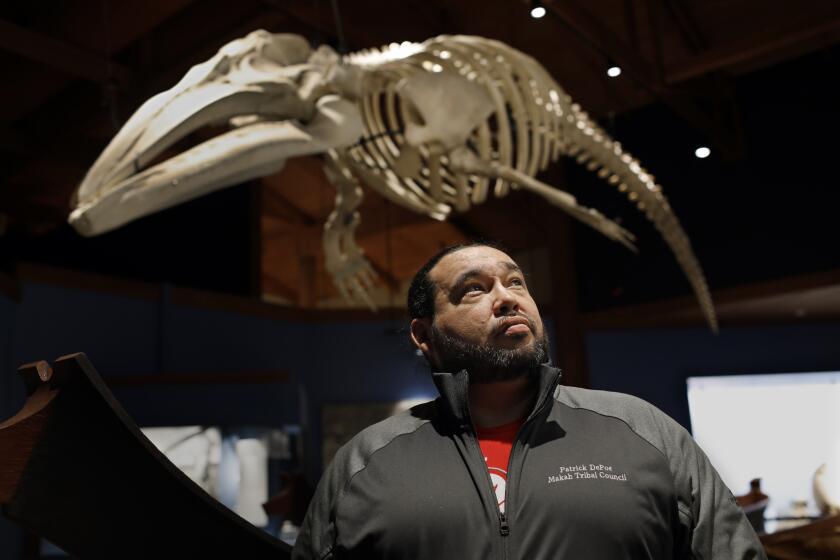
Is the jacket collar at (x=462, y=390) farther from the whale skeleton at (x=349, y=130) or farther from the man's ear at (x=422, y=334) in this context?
the whale skeleton at (x=349, y=130)

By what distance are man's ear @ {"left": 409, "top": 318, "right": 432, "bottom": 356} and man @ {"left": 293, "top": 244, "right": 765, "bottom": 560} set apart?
45 mm

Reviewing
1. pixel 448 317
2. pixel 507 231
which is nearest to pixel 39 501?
pixel 448 317

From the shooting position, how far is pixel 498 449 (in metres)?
1.68

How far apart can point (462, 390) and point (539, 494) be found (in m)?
0.29

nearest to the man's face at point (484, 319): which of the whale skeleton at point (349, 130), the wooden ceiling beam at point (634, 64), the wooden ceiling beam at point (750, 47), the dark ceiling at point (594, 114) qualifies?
the whale skeleton at point (349, 130)

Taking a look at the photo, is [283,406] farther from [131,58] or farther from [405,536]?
[405,536]

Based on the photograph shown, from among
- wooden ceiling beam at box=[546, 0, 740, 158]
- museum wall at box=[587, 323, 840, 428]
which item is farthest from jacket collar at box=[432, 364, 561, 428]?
museum wall at box=[587, 323, 840, 428]

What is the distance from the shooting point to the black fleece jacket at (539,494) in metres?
1.46

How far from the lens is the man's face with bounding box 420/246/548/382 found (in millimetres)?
1736

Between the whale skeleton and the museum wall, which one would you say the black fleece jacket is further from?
the museum wall

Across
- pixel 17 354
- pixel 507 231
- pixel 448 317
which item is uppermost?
pixel 507 231

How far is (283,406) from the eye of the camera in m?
7.24

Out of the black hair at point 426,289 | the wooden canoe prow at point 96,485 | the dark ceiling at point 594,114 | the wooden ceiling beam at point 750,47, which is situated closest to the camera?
the wooden canoe prow at point 96,485

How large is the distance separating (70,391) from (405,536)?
2.27 feet
